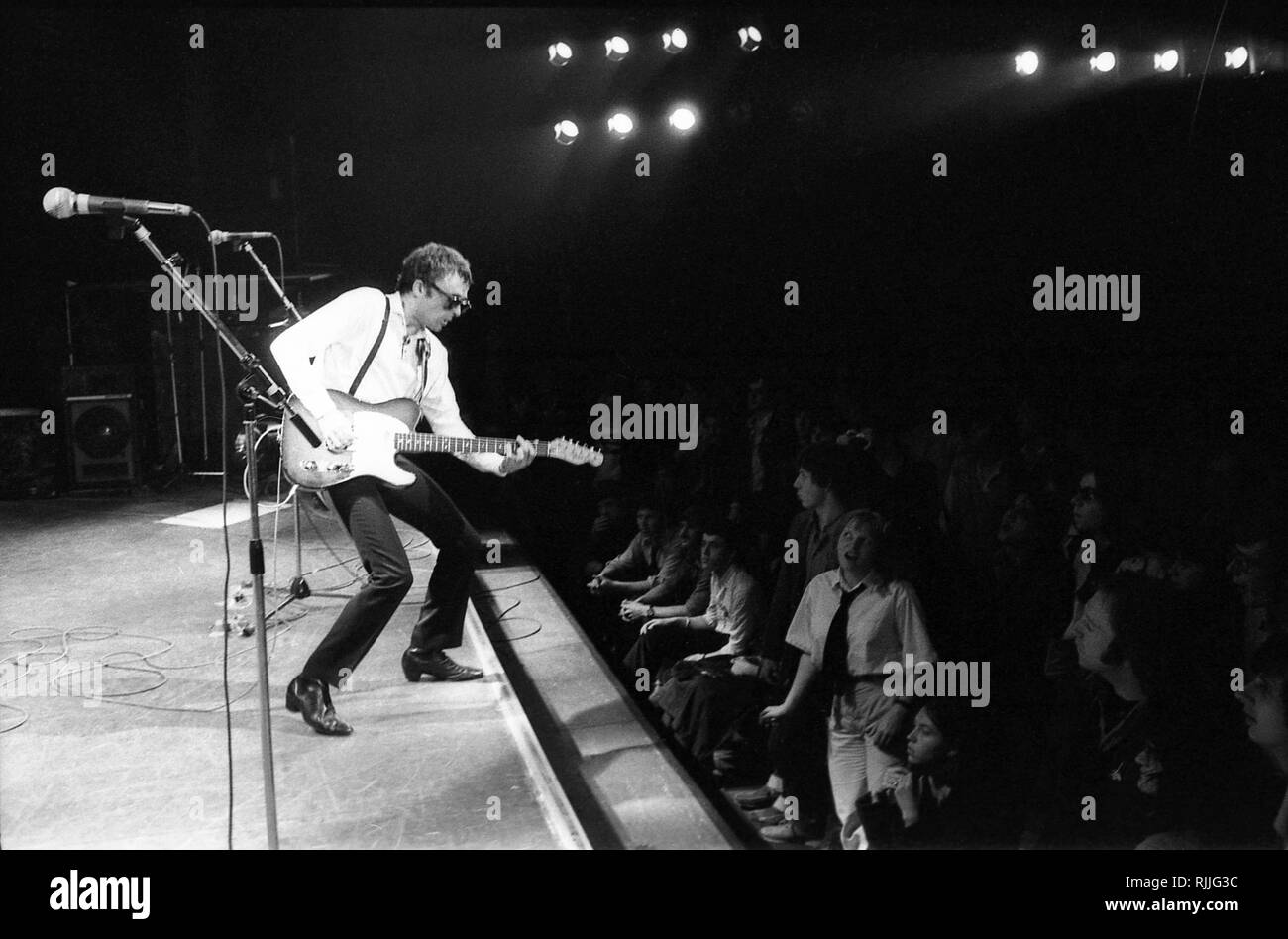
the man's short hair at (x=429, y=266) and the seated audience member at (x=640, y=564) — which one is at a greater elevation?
the man's short hair at (x=429, y=266)

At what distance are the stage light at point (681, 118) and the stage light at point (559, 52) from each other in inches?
35.9

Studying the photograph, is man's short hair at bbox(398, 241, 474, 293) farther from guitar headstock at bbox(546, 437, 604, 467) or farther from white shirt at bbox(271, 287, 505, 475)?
guitar headstock at bbox(546, 437, 604, 467)

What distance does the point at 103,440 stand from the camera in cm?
512

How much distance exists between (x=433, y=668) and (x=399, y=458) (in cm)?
62

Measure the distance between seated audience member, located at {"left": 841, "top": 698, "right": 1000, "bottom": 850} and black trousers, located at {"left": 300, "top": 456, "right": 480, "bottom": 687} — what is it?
4.06ft

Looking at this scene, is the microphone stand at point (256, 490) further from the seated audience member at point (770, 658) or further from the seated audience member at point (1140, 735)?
the seated audience member at point (1140, 735)

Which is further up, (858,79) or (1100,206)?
(858,79)

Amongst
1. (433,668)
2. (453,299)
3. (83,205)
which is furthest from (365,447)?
(83,205)

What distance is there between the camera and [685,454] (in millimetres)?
4336

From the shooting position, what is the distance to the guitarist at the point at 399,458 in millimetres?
2750

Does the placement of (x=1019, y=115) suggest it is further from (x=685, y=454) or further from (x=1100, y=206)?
(x=685, y=454)

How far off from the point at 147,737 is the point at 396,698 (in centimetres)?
64

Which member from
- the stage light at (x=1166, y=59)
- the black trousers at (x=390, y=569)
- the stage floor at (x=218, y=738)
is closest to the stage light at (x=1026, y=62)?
the stage light at (x=1166, y=59)
